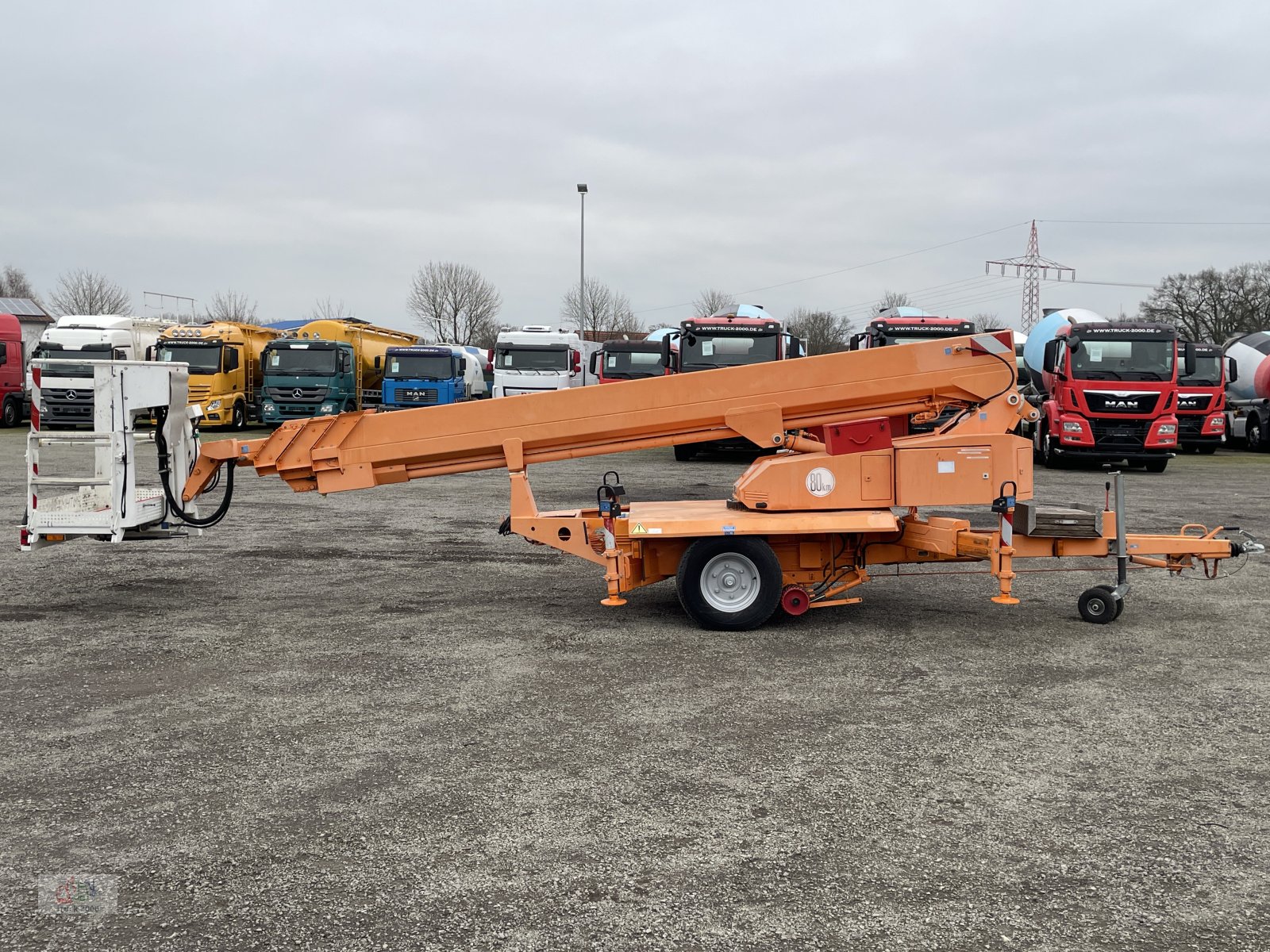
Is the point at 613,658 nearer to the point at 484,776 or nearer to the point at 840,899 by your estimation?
the point at 484,776

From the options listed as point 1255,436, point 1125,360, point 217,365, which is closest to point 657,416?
point 1125,360

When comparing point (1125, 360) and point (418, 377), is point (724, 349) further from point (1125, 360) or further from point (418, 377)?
point (418, 377)

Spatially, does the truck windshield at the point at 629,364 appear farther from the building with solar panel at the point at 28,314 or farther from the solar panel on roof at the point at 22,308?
the solar panel on roof at the point at 22,308

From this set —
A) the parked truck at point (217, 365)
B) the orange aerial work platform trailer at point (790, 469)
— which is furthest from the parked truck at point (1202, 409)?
the parked truck at point (217, 365)

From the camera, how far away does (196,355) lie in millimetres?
28453

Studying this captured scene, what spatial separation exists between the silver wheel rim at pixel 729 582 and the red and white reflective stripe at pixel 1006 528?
1709 mm

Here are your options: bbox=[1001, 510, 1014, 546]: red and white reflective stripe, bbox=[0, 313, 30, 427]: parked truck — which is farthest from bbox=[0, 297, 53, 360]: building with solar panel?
bbox=[1001, 510, 1014, 546]: red and white reflective stripe

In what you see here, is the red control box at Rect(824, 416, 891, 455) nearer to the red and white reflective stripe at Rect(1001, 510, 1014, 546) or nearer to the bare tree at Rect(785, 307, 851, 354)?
the red and white reflective stripe at Rect(1001, 510, 1014, 546)

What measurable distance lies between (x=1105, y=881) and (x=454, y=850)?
2.32 metres

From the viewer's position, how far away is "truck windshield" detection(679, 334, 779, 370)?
68.1ft

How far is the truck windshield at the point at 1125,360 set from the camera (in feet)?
64.0

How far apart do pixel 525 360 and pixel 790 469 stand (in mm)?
20943

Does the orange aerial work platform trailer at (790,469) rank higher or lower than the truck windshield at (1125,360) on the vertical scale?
lower

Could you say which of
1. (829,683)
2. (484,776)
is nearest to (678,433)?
(829,683)
